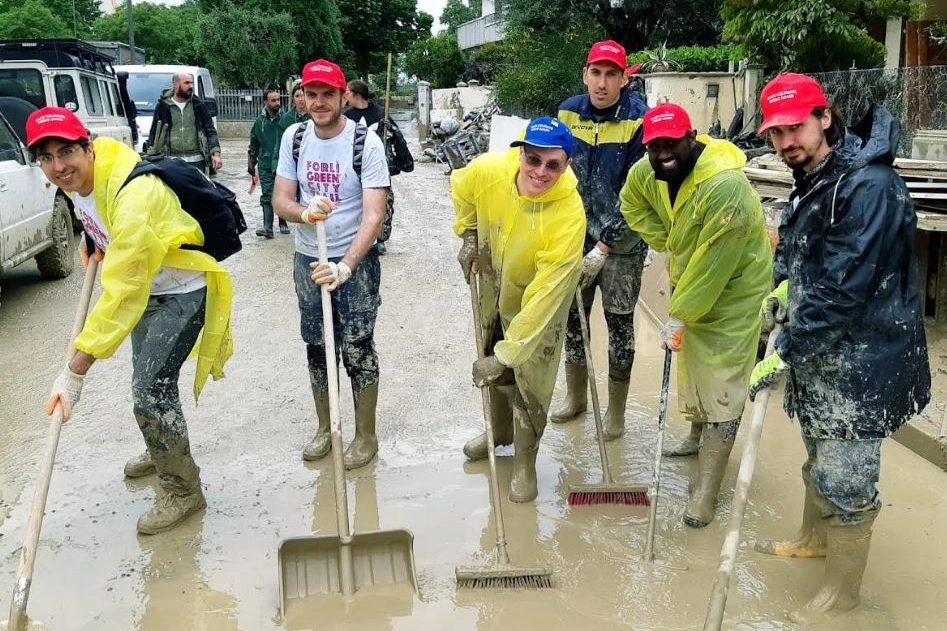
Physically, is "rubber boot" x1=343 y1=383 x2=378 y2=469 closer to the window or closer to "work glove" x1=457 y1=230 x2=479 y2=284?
"work glove" x1=457 y1=230 x2=479 y2=284

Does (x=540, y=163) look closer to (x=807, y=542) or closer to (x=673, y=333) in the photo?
(x=673, y=333)

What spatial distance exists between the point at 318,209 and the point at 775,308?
214 cm

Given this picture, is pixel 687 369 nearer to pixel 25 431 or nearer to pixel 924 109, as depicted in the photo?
pixel 25 431

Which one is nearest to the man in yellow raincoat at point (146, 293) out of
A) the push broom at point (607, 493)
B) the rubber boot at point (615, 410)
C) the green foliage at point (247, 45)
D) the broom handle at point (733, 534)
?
the push broom at point (607, 493)

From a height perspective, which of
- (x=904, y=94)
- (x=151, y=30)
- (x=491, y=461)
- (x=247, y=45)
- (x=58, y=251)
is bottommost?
(x=491, y=461)

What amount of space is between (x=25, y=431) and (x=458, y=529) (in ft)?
9.05

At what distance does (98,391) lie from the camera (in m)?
5.77

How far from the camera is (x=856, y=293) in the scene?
2998 mm

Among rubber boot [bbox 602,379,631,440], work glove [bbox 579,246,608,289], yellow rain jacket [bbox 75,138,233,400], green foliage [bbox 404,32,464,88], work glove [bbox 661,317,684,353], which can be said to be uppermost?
green foliage [bbox 404,32,464,88]

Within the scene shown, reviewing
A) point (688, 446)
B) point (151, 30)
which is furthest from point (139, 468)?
point (151, 30)

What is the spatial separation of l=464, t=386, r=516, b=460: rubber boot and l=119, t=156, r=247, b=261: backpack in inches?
60.9

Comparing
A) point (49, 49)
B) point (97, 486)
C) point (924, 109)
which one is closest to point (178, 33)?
point (49, 49)

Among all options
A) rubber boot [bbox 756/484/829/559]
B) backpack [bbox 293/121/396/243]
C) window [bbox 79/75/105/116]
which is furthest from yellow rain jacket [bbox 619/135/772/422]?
window [bbox 79/75/105/116]

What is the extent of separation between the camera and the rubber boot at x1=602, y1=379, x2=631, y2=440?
16.6 feet
